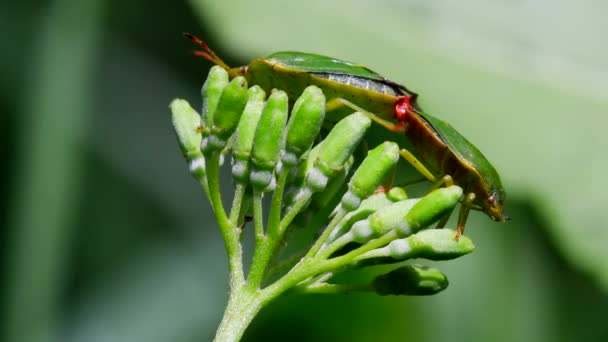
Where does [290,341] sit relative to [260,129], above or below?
below

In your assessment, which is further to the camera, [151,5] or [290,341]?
[151,5]

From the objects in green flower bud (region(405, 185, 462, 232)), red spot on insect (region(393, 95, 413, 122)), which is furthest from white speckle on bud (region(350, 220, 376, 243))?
red spot on insect (region(393, 95, 413, 122))

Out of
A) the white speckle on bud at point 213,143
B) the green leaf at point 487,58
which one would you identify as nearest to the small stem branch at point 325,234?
the white speckle on bud at point 213,143

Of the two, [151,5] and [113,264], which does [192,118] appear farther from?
[151,5]

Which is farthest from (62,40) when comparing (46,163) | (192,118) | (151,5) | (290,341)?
(151,5)

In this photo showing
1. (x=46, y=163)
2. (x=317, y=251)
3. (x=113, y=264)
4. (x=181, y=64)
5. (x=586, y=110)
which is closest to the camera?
(x=317, y=251)

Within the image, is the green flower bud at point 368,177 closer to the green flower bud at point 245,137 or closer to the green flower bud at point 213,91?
the green flower bud at point 245,137

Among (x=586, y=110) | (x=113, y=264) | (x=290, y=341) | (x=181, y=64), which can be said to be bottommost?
(x=113, y=264)
